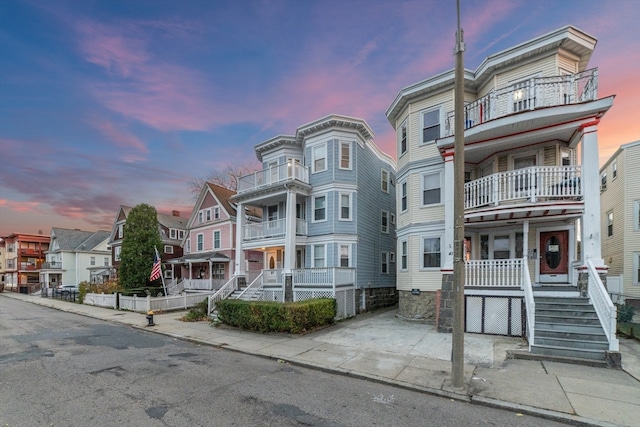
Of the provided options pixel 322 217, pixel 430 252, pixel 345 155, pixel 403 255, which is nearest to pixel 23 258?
pixel 322 217

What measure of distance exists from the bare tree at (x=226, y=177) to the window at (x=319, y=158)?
20373 mm

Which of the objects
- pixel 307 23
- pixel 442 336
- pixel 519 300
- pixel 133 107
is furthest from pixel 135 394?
pixel 133 107

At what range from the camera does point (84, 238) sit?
161 ft

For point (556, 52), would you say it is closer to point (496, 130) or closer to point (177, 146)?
point (496, 130)

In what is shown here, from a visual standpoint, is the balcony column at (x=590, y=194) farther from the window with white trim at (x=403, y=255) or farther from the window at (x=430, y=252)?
the window with white trim at (x=403, y=255)

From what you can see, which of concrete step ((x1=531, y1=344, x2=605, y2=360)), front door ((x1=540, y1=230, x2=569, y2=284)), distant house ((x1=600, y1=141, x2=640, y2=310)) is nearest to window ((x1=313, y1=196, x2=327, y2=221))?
front door ((x1=540, y1=230, x2=569, y2=284))

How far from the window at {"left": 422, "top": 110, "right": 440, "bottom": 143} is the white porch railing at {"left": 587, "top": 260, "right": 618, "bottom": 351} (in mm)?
7431

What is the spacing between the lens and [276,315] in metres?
11.2

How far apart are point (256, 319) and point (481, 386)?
310 inches

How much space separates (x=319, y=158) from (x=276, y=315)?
9753 millimetres

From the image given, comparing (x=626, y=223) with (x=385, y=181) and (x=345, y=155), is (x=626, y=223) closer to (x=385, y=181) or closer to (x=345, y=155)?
(x=385, y=181)

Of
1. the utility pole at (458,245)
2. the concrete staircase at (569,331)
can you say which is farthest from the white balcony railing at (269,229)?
the utility pole at (458,245)

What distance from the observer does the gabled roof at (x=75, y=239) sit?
45719mm

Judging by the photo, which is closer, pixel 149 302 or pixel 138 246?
pixel 149 302
